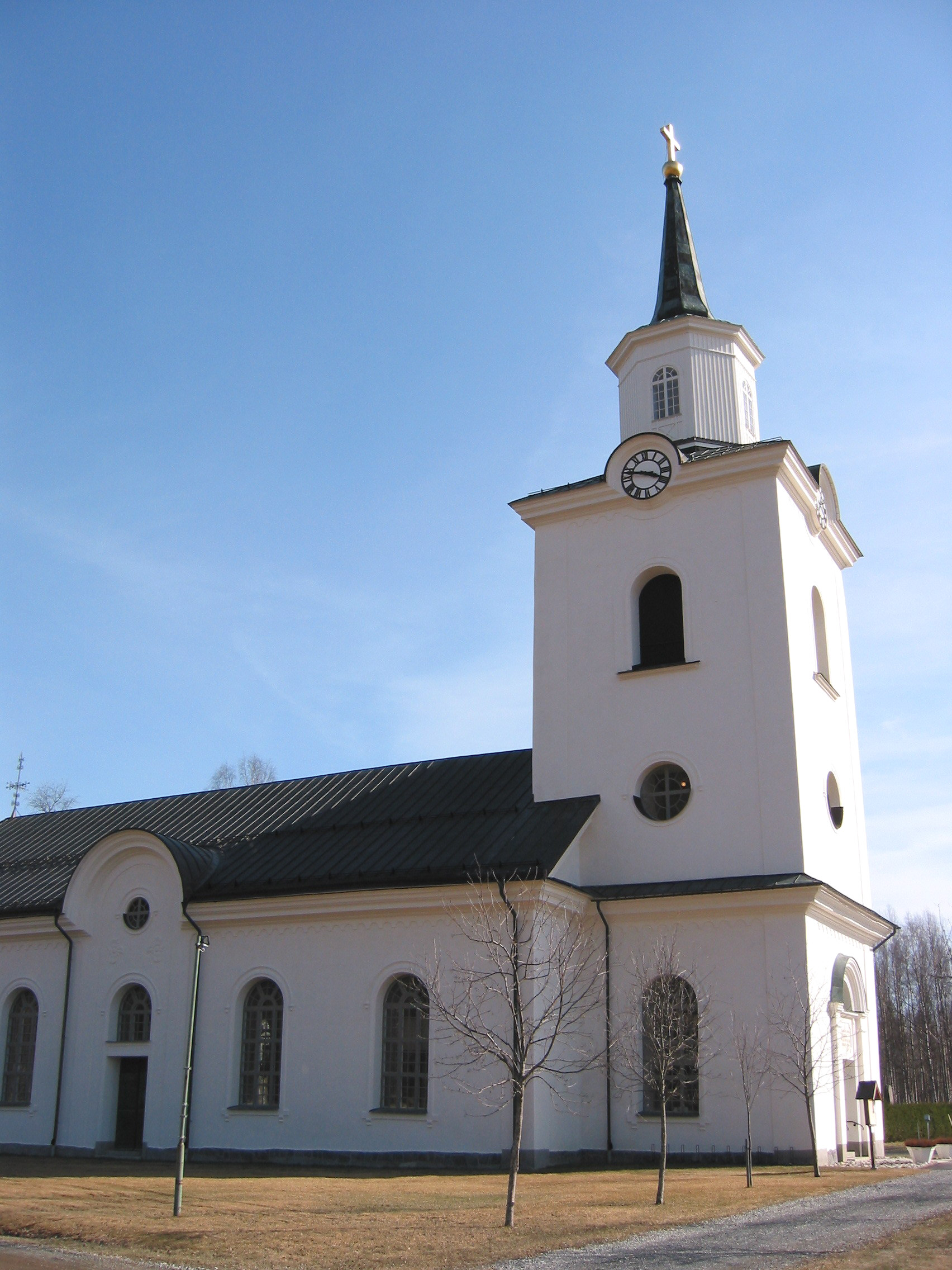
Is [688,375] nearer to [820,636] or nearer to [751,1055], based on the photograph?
[820,636]

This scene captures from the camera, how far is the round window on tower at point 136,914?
87.2ft

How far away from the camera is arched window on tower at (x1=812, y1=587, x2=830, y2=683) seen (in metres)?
26.6

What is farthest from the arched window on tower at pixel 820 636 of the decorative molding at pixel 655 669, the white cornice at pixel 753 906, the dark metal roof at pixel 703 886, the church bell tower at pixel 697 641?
the dark metal roof at pixel 703 886

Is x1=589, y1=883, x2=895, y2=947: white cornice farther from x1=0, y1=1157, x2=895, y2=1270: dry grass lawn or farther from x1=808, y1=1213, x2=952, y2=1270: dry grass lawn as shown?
x1=808, y1=1213, x2=952, y2=1270: dry grass lawn

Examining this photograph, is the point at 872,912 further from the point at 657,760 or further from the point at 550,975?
the point at 550,975

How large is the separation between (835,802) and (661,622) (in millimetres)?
5394

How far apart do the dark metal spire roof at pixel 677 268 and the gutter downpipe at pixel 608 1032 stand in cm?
1453

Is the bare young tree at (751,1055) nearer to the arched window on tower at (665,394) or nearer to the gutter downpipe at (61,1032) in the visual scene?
the arched window on tower at (665,394)

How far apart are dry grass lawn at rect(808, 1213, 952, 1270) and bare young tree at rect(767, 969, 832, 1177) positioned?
26.4ft

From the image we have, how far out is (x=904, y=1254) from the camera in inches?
422

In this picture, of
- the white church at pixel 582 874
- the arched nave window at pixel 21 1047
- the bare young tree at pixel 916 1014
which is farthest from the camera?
the bare young tree at pixel 916 1014

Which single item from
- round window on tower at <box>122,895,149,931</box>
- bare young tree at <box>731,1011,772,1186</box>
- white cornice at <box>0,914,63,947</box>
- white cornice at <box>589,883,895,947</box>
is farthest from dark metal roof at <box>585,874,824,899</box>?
white cornice at <box>0,914,63,947</box>

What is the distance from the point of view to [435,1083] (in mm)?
22047

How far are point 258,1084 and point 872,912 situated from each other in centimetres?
1343
